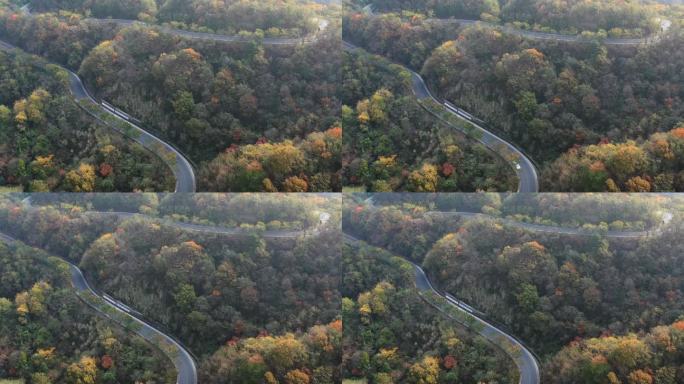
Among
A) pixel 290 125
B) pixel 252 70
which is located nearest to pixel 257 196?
pixel 290 125

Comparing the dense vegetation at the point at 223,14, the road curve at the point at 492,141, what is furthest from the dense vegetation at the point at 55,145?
the road curve at the point at 492,141


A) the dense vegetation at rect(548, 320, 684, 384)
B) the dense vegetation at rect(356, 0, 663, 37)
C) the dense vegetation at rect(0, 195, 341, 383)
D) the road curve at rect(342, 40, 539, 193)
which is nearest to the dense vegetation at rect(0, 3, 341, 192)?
the dense vegetation at rect(0, 195, 341, 383)

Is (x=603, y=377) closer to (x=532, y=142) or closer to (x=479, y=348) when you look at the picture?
(x=479, y=348)

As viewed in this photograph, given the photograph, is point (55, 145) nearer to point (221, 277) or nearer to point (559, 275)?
point (221, 277)

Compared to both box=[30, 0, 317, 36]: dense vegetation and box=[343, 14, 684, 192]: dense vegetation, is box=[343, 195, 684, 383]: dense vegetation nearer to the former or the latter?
box=[343, 14, 684, 192]: dense vegetation

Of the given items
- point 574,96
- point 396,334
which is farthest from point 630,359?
point 574,96
